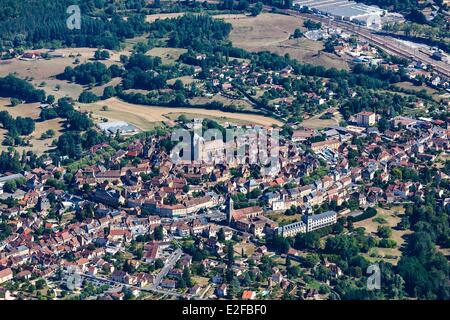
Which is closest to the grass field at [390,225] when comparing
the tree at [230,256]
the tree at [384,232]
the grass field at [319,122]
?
the tree at [384,232]

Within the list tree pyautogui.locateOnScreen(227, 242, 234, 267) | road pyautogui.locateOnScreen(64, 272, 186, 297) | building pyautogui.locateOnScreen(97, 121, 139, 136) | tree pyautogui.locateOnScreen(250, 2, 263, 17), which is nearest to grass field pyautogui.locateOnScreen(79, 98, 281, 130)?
building pyautogui.locateOnScreen(97, 121, 139, 136)

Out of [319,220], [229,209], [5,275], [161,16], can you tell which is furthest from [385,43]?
[5,275]

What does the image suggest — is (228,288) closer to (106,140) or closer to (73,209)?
(73,209)

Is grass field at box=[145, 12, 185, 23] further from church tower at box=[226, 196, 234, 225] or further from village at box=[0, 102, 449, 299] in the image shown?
church tower at box=[226, 196, 234, 225]

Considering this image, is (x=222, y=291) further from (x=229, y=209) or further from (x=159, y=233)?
(x=229, y=209)

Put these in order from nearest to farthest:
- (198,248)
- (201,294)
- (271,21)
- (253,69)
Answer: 1. (201,294)
2. (198,248)
3. (253,69)
4. (271,21)

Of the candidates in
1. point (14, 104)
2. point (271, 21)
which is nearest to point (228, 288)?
point (14, 104)

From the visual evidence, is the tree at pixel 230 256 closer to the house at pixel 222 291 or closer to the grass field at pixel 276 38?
the house at pixel 222 291
